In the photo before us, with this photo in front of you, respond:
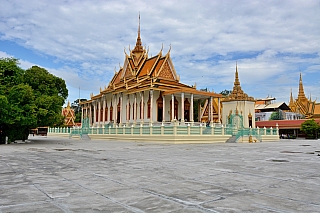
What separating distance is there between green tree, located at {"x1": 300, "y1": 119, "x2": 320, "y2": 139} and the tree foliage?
96.8 feet

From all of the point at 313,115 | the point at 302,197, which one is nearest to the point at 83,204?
the point at 302,197

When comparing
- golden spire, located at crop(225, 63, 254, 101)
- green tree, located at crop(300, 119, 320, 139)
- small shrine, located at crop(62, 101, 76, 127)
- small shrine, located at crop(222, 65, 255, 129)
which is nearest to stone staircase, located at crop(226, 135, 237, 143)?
small shrine, located at crop(222, 65, 255, 129)

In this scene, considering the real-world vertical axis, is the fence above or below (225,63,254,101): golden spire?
below

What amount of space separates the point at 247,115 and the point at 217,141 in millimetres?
14409

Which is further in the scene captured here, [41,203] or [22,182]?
[22,182]

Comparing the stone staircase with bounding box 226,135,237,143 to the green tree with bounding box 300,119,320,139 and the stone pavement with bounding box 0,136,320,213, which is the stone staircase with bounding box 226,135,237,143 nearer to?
the stone pavement with bounding box 0,136,320,213

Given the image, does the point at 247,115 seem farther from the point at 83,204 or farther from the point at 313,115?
the point at 83,204

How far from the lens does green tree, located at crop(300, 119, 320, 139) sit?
36.4 m

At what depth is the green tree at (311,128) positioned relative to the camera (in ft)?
120

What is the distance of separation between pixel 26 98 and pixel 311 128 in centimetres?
3289

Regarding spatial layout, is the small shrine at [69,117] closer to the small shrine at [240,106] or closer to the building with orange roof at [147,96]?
the building with orange roof at [147,96]

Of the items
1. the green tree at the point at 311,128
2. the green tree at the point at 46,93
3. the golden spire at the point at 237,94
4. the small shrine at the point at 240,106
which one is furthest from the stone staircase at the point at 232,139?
the green tree at the point at 311,128

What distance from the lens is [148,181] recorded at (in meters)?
5.21

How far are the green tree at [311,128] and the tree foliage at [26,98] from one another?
96.8 feet
